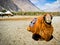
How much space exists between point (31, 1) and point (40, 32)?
0.42m

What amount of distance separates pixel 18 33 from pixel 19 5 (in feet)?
1.21

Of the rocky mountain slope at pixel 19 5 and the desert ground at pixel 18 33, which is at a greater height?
the rocky mountain slope at pixel 19 5

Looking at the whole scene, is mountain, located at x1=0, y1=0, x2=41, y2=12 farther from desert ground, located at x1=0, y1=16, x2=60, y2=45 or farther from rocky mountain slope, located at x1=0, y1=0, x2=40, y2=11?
desert ground, located at x1=0, y1=16, x2=60, y2=45

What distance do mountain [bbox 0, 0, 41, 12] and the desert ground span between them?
0.55ft

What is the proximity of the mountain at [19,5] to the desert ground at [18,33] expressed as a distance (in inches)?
6.6

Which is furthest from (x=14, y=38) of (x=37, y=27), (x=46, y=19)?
(x=46, y=19)

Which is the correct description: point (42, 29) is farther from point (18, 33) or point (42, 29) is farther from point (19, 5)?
point (19, 5)

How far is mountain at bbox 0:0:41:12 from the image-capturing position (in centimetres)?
191

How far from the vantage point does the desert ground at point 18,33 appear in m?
1.80

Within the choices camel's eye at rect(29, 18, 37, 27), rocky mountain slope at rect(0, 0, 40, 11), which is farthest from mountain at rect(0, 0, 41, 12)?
camel's eye at rect(29, 18, 37, 27)

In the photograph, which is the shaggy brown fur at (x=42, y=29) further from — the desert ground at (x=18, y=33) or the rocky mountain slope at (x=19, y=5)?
the rocky mountain slope at (x=19, y=5)

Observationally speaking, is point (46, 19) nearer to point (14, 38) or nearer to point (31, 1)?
point (31, 1)

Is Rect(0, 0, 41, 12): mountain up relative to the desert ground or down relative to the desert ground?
up

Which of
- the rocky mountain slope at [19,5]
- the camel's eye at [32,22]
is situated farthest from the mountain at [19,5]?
the camel's eye at [32,22]
